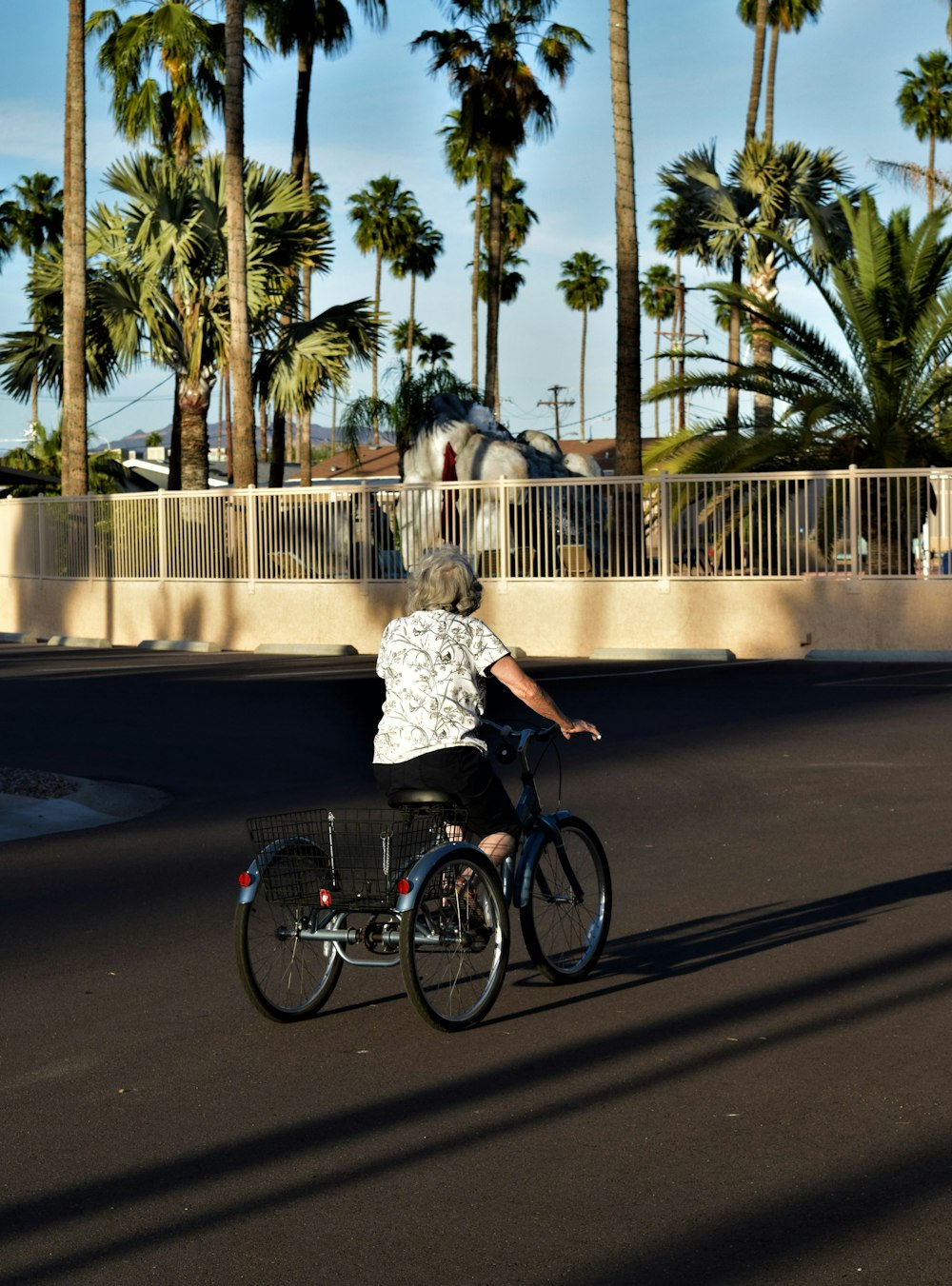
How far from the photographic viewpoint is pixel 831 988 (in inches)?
283

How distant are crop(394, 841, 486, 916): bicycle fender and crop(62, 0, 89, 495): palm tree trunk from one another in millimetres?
30419

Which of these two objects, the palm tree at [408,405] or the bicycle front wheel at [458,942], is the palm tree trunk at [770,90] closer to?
the palm tree at [408,405]

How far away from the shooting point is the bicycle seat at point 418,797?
671 centimetres

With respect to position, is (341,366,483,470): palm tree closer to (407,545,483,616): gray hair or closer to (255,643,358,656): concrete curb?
(255,643,358,656): concrete curb

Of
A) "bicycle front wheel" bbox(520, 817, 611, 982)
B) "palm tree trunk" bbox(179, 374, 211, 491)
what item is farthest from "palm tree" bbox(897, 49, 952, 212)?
"bicycle front wheel" bbox(520, 817, 611, 982)

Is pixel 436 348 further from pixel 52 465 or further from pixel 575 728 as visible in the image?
pixel 575 728

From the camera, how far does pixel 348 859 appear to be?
6664 millimetres

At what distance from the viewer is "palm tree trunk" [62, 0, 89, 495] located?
1393 inches

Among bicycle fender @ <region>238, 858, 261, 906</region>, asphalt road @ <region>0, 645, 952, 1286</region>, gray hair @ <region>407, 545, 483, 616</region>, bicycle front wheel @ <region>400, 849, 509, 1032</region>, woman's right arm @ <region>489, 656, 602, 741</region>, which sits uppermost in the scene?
gray hair @ <region>407, 545, 483, 616</region>

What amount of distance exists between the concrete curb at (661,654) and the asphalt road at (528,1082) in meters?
13.8

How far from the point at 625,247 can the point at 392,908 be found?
2498cm

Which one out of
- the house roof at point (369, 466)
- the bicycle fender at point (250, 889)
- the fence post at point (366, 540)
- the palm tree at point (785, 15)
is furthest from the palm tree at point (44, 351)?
the house roof at point (369, 466)

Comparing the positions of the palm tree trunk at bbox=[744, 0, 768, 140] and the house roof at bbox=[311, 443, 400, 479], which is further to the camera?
the house roof at bbox=[311, 443, 400, 479]

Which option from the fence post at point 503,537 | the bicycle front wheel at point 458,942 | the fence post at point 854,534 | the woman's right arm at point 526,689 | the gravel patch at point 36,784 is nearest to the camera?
the bicycle front wheel at point 458,942
